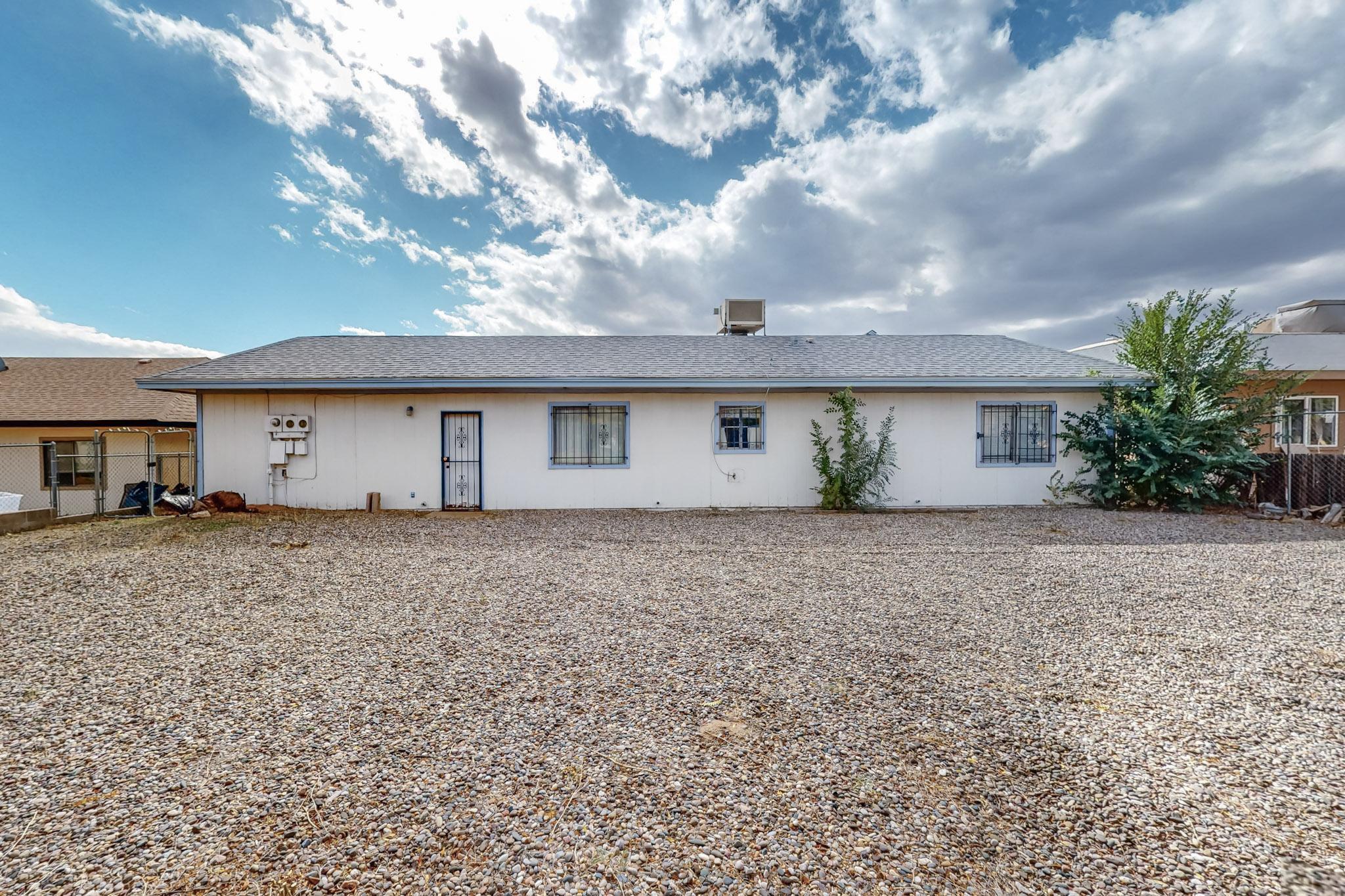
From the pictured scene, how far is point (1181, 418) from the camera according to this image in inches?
357

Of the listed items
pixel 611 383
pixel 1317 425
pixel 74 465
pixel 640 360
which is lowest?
pixel 74 465

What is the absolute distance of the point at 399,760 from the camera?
220 centimetres

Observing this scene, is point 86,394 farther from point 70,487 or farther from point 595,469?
point 595,469

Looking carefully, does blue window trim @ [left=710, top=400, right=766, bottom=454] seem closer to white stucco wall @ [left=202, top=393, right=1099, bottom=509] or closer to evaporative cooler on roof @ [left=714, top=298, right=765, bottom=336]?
white stucco wall @ [left=202, top=393, right=1099, bottom=509]

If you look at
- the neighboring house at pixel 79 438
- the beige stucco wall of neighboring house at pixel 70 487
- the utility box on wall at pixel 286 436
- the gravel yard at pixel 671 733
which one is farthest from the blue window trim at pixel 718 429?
the beige stucco wall of neighboring house at pixel 70 487

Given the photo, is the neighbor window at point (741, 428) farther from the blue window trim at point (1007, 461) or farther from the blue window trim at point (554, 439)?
the blue window trim at point (1007, 461)

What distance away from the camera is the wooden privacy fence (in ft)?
28.9

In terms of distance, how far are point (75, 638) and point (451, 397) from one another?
20.7 ft

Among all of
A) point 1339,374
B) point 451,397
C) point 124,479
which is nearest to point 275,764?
point 451,397

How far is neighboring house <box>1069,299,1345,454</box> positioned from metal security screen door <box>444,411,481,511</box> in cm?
1406

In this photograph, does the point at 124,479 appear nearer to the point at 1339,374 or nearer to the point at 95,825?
the point at 95,825

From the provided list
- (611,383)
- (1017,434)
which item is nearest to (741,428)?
(611,383)

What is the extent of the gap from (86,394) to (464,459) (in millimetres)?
11419

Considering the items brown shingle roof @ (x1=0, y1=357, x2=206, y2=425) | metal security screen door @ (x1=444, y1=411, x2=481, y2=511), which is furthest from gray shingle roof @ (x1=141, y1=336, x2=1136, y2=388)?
brown shingle roof @ (x1=0, y1=357, x2=206, y2=425)
